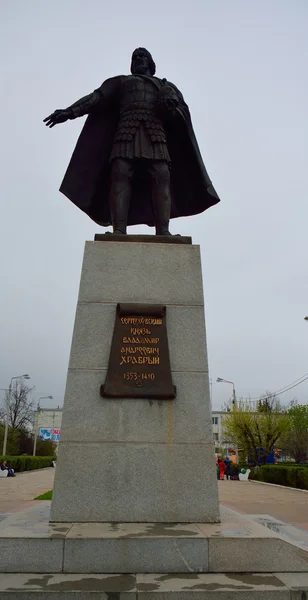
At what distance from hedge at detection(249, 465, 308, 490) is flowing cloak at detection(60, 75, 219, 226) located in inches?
630

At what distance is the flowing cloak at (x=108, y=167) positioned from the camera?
6539 mm

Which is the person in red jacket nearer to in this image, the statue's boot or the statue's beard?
the statue's boot

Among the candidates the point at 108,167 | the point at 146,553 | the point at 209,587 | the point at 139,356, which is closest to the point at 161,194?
the point at 108,167

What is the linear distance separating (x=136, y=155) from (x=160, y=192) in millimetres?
532

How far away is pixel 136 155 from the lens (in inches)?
241

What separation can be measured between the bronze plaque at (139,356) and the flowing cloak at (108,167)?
2267mm

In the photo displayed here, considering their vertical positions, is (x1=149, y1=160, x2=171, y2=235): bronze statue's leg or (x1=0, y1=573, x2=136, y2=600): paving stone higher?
(x1=149, y1=160, x2=171, y2=235): bronze statue's leg

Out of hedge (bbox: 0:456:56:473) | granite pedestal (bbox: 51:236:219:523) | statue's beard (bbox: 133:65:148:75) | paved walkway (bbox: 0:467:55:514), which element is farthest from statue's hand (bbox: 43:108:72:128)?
hedge (bbox: 0:456:56:473)

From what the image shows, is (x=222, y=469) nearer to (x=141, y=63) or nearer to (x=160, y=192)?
(x=160, y=192)

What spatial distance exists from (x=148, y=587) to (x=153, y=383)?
76.6 inches

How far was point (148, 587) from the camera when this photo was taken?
3320 millimetres

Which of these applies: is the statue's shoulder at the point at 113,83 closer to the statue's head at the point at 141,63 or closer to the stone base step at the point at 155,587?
the statue's head at the point at 141,63

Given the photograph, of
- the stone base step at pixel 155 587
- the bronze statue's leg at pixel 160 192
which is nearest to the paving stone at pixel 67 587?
the stone base step at pixel 155 587

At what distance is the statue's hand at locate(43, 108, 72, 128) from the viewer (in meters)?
6.20
